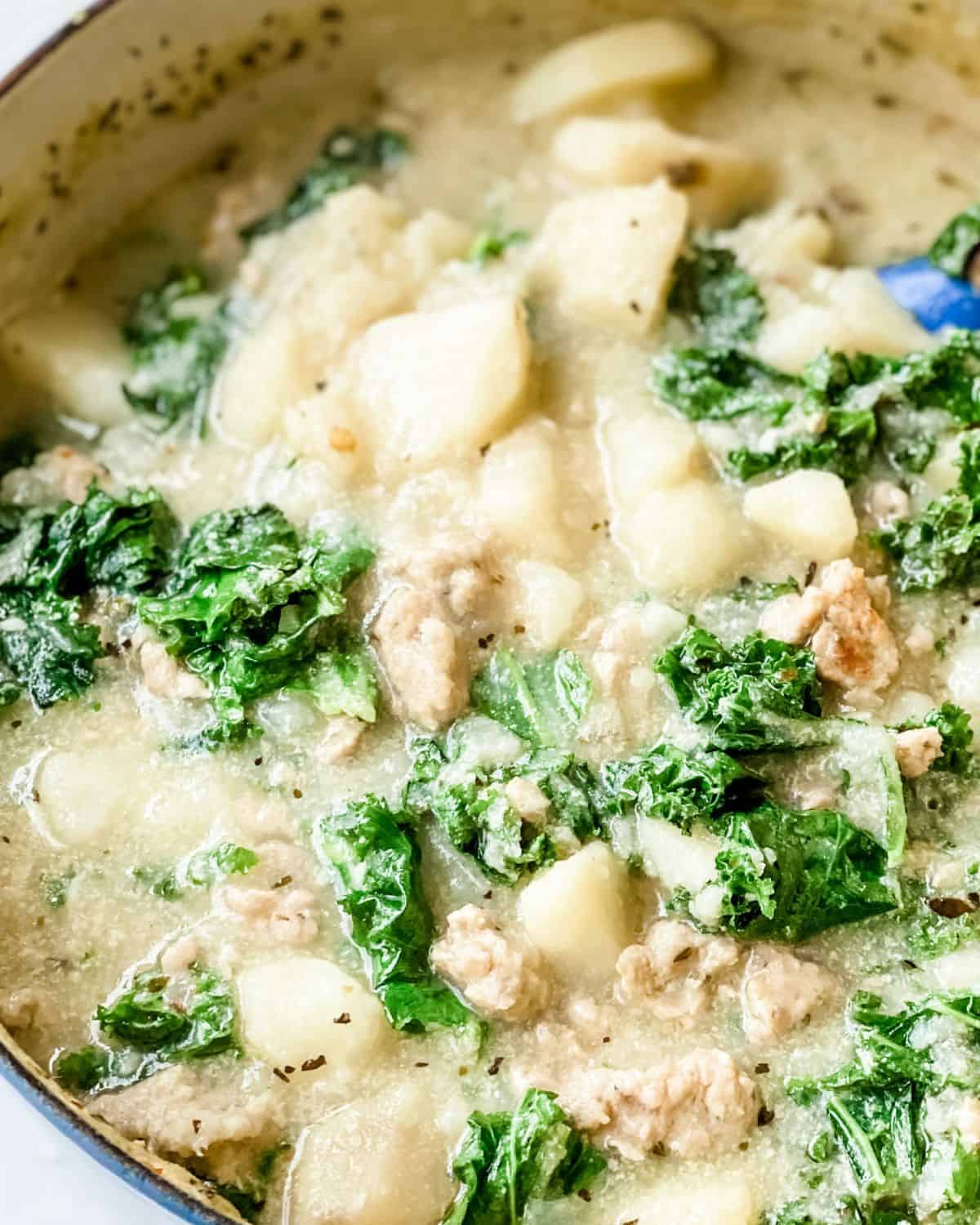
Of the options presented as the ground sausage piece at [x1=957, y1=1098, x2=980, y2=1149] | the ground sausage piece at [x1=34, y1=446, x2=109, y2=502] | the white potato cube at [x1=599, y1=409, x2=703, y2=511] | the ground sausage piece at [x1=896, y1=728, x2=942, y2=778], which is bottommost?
the ground sausage piece at [x1=957, y1=1098, x2=980, y2=1149]

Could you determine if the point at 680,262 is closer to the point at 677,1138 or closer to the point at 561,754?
the point at 561,754

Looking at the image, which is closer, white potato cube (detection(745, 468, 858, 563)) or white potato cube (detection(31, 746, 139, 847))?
white potato cube (detection(31, 746, 139, 847))

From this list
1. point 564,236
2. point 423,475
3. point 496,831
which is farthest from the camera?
point 564,236

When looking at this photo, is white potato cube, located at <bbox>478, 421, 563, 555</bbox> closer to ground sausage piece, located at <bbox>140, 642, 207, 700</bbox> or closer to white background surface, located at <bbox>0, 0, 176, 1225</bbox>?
ground sausage piece, located at <bbox>140, 642, 207, 700</bbox>

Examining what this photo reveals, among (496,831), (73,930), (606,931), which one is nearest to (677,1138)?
(606,931)

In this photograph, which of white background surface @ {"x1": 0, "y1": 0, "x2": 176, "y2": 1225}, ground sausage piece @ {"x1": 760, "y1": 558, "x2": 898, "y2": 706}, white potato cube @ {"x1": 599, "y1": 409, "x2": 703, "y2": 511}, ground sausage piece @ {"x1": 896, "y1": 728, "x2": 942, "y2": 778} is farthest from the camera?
white potato cube @ {"x1": 599, "y1": 409, "x2": 703, "y2": 511}

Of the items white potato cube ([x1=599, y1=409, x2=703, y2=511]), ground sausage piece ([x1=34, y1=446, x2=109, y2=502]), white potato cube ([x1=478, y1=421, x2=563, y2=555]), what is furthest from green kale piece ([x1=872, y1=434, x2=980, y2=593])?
ground sausage piece ([x1=34, y1=446, x2=109, y2=502])

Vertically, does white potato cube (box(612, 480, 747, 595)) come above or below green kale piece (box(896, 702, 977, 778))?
above
